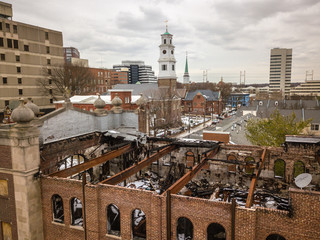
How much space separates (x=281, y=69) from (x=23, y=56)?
591ft

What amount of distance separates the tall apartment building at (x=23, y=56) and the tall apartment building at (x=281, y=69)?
167m

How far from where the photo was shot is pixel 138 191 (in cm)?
1028

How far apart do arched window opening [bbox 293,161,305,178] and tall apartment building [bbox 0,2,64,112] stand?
47.4m

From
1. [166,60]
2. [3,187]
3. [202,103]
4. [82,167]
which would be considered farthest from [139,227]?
[202,103]

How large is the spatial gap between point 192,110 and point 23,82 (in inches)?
2332

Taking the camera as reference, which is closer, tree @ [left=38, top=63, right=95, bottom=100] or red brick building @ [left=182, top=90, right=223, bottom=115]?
tree @ [left=38, top=63, right=95, bottom=100]

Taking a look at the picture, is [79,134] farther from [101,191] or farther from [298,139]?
[298,139]

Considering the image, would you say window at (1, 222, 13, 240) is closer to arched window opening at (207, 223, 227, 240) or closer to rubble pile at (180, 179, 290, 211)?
rubble pile at (180, 179, 290, 211)

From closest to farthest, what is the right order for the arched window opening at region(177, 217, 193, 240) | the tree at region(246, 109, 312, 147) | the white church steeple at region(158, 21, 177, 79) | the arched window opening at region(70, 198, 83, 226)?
the arched window opening at region(177, 217, 193, 240), the arched window opening at region(70, 198, 83, 226), the tree at region(246, 109, 312, 147), the white church steeple at region(158, 21, 177, 79)

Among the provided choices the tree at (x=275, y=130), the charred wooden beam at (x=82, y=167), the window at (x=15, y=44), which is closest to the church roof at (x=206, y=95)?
the tree at (x=275, y=130)

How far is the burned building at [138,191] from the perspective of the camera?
29.4 ft

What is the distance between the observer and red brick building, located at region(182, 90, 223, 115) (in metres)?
89.5

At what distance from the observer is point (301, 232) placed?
8.67 metres

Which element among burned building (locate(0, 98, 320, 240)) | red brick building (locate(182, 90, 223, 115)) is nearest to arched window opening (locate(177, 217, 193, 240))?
burned building (locate(0, 98, 320, 240))
